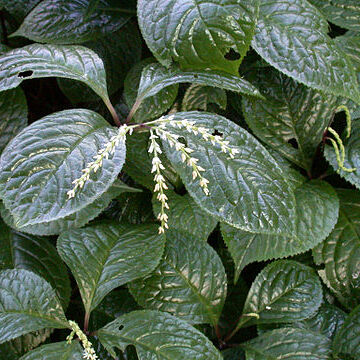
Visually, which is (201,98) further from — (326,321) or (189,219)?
(326,321)

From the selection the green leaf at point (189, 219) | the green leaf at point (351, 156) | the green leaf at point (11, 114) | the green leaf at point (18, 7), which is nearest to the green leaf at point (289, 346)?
the green leaf at point (189, 219)

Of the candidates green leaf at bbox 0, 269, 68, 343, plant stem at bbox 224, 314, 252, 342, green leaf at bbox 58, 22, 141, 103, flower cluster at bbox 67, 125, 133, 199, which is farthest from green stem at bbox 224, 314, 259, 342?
green leaf at bbox 58, 22, 141, 103

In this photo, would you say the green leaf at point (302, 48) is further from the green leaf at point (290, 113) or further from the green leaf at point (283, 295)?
the green leaf at point (283, 295)

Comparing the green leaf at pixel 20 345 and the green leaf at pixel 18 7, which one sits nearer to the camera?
the green leaf at pixel 20 345

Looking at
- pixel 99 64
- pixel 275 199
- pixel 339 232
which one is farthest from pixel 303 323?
pixel 99 64

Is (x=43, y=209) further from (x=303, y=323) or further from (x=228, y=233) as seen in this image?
(x=303, y=323)

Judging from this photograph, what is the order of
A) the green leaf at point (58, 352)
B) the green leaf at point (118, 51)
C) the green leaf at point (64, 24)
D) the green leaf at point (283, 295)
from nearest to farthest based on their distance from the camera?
the green leaf at point (58, 352) → the green leaf at point (283, 295) → the green leaf at point (64, 24) → the green leaf at point (118, 51)

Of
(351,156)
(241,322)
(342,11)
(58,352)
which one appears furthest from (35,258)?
(342,11)
